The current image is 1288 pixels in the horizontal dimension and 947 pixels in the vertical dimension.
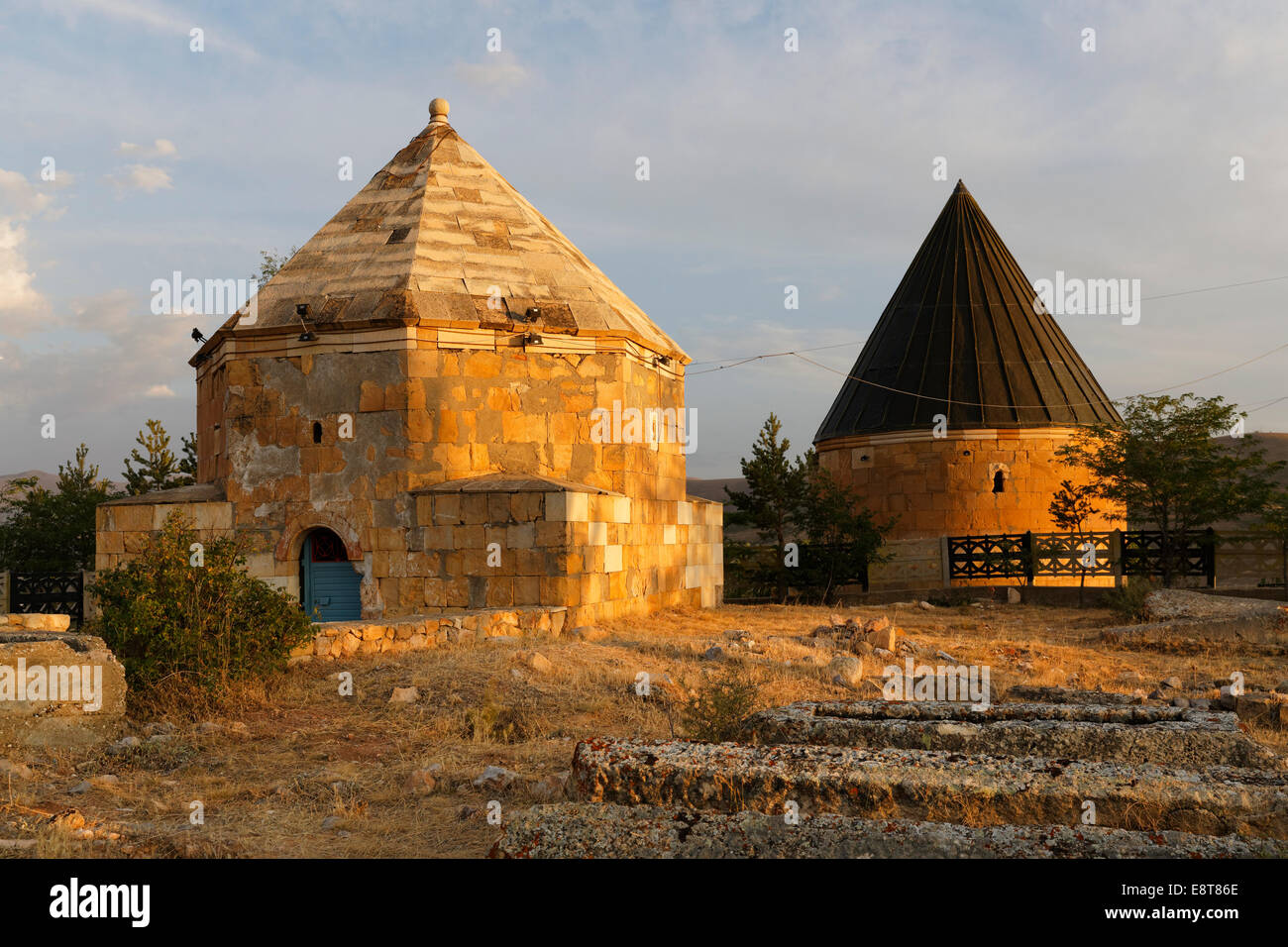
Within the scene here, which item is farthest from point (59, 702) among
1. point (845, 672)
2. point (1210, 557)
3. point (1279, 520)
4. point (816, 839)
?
point (1210, 557)

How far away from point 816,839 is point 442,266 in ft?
36.9

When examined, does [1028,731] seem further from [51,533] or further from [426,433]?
[51,533]

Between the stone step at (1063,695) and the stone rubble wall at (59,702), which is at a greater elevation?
the stone rubble wall at (59,702)

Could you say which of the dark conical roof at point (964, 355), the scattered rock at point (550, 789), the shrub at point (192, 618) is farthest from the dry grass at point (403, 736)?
Answer: the dark conical roof at point (964, 355)

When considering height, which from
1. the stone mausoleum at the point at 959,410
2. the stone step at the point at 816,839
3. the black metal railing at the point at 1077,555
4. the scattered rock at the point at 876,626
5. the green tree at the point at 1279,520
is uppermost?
the stone mausoleum at the point at 959,410

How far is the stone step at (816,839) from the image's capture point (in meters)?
3.73

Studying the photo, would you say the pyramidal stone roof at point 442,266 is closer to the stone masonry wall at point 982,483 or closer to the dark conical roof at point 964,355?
the stone masonry wall at point 982,483

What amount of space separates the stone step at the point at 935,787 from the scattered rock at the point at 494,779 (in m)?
0.97

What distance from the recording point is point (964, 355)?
79.6ft

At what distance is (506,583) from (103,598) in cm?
483

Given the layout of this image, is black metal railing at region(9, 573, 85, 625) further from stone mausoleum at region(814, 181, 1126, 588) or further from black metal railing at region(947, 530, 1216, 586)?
black metal railing at region(947, 530, 1216, 586)
